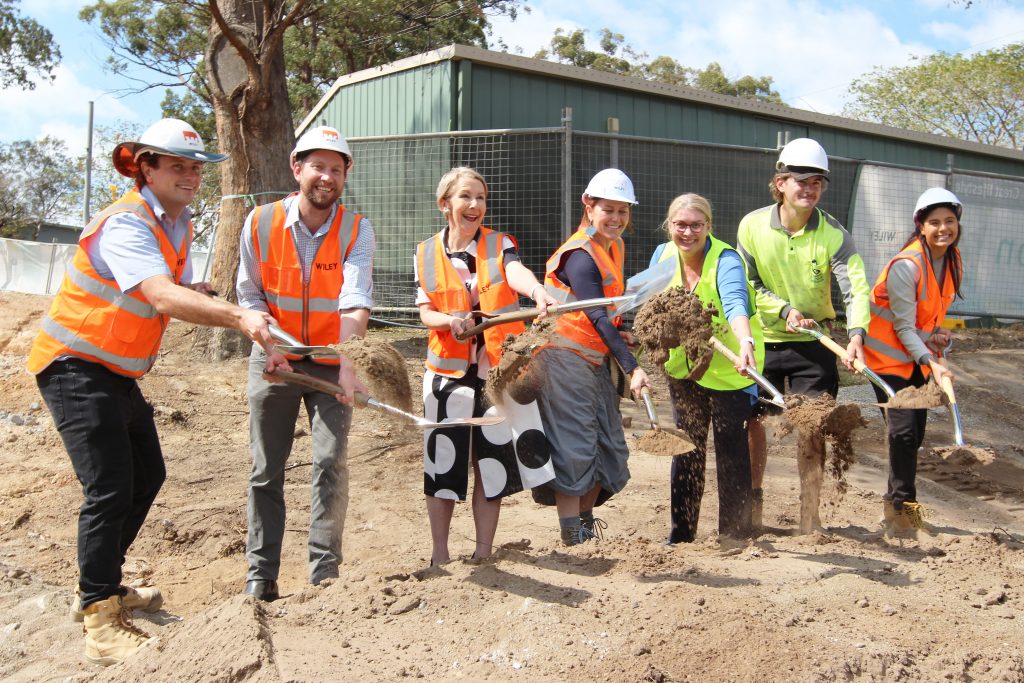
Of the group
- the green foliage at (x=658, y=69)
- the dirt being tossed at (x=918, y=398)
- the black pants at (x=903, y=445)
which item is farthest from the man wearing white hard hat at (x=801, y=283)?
the green foliage at (x=658, y=69)

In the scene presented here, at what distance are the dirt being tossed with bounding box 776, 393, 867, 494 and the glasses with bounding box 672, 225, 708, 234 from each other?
1038 mm

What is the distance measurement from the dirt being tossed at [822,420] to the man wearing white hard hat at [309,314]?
2.31 meters

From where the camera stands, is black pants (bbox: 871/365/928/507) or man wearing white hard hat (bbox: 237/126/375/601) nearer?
man wearing white hard hat (bbox: 237/126/375/601)

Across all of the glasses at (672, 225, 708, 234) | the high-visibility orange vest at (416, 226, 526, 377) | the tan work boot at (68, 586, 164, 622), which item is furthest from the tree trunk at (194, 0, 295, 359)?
the glasses at (672, 225, 708, 234)

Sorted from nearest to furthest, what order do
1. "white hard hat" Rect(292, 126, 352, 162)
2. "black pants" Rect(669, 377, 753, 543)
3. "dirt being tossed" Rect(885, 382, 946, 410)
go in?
"white hard hat" Rect(292, 126, 352, 162) → "black pants" Rect(669, 377, 753, 543) → "dirt being tossed" Rect(885, 382, 946, 410)

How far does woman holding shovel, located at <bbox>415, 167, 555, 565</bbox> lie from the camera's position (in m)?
4.44

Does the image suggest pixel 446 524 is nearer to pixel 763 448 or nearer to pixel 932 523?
pixel 763 448

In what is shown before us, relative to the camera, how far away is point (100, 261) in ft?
12.3

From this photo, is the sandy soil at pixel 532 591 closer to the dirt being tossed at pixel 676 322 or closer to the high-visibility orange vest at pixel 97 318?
the dirt being tossed at pixel 676 322

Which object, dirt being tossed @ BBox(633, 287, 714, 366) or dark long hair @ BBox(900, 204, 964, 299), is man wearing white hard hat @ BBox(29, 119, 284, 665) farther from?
dark long hair @ BBox(900, 204, 964, 299)

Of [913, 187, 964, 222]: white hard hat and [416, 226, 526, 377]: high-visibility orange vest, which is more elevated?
[913, 187, 964, 222]: white hard hat

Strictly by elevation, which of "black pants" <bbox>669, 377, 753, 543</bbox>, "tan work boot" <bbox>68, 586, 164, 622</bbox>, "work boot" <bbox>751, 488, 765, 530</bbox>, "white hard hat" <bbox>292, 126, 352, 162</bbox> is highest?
"white hard hat" <bbox>292, 126, 352, 162</bbox>

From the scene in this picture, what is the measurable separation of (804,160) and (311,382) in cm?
291

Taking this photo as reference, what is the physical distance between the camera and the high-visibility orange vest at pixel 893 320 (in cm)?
536
